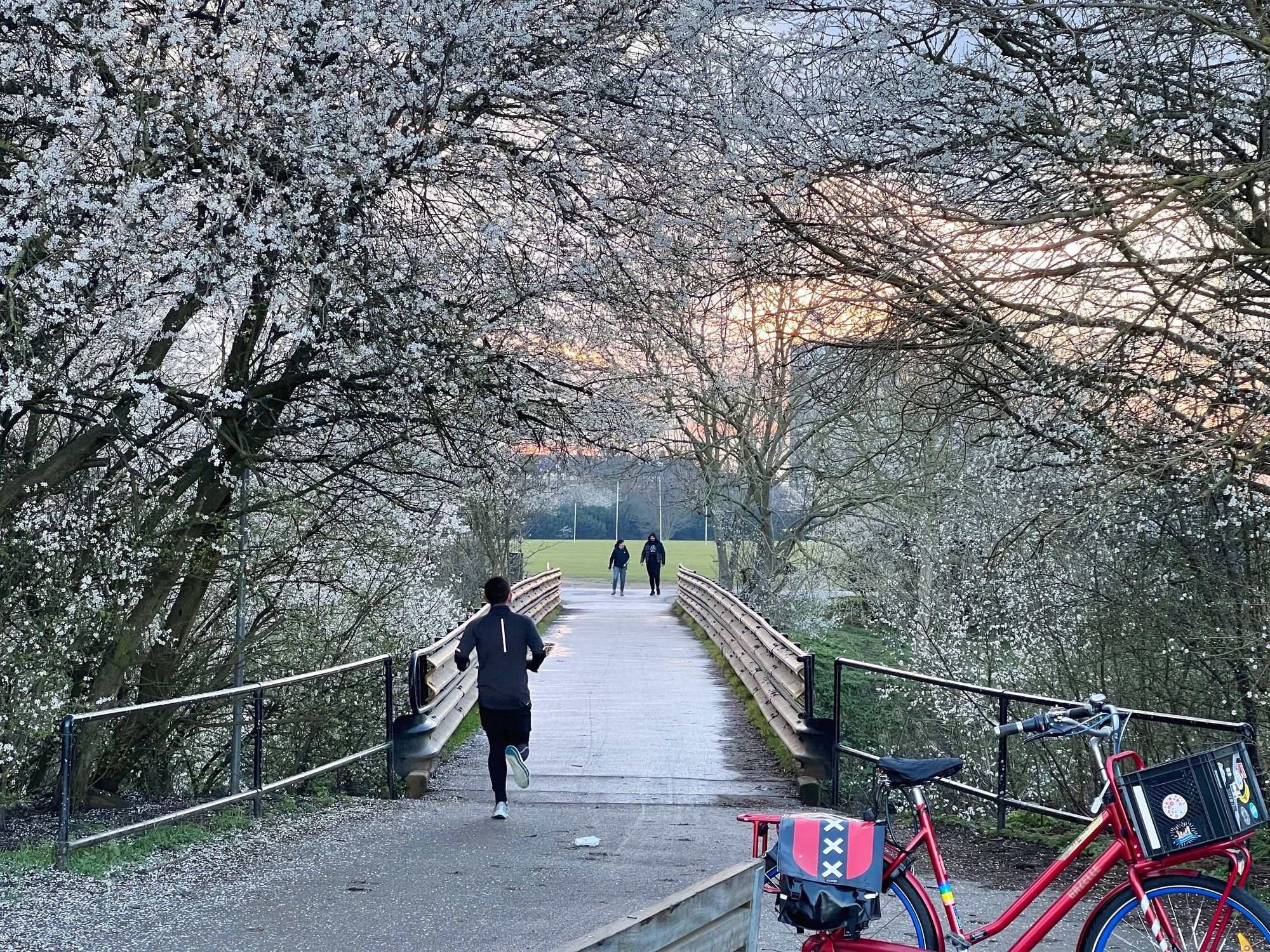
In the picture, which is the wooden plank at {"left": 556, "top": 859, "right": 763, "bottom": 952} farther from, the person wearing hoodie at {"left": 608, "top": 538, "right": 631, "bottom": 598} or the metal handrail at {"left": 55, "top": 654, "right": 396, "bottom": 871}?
the person wearing hoodie at {"left": 608, "top": 538, "right": 631, "bottom": 598}

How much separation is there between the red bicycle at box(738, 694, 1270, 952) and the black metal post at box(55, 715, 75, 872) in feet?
14.2

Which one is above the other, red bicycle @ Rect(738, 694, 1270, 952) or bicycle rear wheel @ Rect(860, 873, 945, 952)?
red bicycle @ Rect(738, 694, 1270, 952)

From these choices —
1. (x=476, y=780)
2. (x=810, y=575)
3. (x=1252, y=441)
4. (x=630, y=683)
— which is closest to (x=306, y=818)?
(x=476, y=780)

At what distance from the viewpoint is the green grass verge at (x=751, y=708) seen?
42.2 ft

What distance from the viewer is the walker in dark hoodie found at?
391 inches

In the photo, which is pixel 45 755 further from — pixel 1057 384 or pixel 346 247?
pixel 1057 384

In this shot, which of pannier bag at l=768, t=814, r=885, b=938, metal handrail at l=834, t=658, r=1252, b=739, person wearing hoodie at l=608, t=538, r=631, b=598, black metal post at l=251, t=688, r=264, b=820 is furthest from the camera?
person wearing hoodie at l=608, t=538, r=631, b=598

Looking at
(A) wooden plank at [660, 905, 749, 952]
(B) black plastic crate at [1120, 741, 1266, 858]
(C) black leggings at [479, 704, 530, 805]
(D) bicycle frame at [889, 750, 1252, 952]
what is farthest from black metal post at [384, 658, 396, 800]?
(A) wooden plank at [660, 905, 749, 952]

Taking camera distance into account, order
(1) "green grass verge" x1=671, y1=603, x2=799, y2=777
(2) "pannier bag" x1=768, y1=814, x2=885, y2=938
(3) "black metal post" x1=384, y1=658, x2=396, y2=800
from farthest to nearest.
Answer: (1) "green grass verge" x1=671, y1=603, x2=799, y2=777 → (3) "black metal post" x1=384, y1=658, x2=396, y2=800 → (2) "pannier bag" x1=768, y1=814, x2=885, y2=938

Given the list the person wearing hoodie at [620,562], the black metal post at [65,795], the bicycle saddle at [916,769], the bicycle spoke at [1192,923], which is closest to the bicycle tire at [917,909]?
the bicycle saddle at [916,769]

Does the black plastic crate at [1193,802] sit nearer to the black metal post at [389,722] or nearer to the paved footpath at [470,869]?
the paved footpath at [470,869]

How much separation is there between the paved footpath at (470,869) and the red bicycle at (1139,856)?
1476mm

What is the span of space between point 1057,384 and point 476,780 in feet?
21.2

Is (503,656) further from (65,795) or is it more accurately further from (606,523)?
(606,523)
